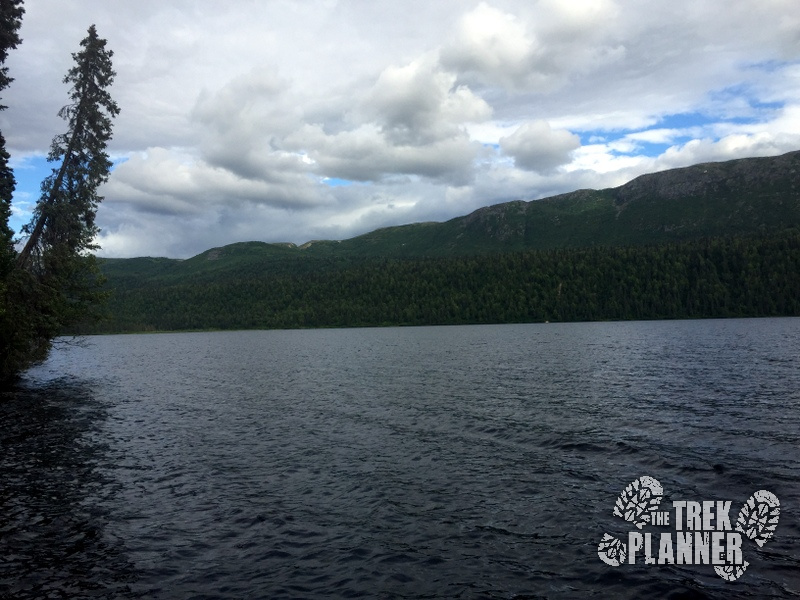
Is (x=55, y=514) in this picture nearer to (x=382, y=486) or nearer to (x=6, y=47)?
(x=382, y=486)

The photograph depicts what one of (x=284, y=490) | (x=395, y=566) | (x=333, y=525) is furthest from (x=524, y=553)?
(x=284, y=490)

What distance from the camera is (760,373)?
58062 millimetres

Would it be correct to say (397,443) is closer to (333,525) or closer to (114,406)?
(333,525)

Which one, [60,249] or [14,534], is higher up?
[60,249]

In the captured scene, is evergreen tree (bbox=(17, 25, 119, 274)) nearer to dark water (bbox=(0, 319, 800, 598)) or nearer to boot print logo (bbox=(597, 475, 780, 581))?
dark water (bbox=(0, 319, 800, 598))

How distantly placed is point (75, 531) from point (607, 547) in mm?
19877

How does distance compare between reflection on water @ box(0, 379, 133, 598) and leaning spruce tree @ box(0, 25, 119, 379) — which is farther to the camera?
leaning spruce tree @ box(0, 25, 119, 379)

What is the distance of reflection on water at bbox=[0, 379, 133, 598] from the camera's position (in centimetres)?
1536

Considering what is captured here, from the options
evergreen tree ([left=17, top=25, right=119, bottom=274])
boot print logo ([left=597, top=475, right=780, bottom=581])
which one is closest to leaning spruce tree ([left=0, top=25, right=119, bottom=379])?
evergreen tree ([left=17, top=25, right=119, bottom=274])

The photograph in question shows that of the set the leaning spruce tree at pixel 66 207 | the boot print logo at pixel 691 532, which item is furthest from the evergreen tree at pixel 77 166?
the boot print logo at pixel 691 532

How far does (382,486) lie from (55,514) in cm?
1397

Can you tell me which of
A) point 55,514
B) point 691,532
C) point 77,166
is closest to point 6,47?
point 77,166

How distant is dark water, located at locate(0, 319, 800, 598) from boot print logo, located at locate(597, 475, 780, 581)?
444 mm

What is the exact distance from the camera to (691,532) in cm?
1875
